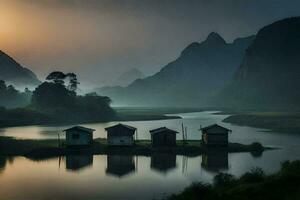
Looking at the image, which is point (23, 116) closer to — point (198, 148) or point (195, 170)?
point (198, 148)

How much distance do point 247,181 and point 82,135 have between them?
41511 millimetres

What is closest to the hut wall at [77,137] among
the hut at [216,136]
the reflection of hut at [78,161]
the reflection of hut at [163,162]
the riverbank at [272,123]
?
the reflection of hut at [78,161]

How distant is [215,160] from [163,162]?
28.0 ft

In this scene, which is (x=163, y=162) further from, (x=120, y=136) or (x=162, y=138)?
(x=120, y=136)

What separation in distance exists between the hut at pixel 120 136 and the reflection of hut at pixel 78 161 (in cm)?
635

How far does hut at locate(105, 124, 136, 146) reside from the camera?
7894cm

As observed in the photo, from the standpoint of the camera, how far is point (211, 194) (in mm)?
36531

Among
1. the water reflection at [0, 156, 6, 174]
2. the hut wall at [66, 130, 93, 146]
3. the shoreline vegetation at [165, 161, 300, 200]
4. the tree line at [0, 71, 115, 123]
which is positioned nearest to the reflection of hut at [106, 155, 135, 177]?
the hut wall at [66, 130, 93, 146]

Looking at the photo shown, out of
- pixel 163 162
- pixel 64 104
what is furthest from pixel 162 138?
pixel 64 104

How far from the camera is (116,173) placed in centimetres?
5881

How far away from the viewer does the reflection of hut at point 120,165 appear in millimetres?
59550

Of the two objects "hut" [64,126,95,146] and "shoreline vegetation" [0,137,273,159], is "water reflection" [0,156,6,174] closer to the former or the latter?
"shoreline vegetation" [0,137,273,159]

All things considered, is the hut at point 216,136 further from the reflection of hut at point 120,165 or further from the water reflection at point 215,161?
the reflection of hut at point 120,165

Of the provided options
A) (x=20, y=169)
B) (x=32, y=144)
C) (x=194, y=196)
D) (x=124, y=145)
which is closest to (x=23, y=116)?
(x=32, y=144)
